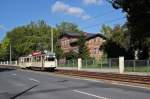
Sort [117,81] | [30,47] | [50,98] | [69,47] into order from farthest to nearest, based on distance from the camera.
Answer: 1. [30,47]
2. [69,47]
3. [117,81]
4. [50,98]

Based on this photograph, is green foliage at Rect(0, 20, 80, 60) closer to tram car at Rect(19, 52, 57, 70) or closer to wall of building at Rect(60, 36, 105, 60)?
wall of building at Rect(60, 36, 105, 60)

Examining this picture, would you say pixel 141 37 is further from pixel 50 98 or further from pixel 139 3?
pixel 50 98

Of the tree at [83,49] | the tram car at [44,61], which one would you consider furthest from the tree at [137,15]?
the tree at [83,49]

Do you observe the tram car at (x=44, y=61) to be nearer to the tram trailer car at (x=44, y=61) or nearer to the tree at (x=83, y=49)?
the tram trailer car at (x=44, y=61)

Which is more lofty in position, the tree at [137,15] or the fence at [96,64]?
the tree at [137,15]

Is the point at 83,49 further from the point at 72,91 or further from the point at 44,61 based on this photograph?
the point at 72,91

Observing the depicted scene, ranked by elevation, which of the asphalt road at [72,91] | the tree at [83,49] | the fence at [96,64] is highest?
the tree at [83,49]

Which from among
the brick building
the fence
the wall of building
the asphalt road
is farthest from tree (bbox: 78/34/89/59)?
the asphalt road

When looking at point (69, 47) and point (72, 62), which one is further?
point (69, 47)

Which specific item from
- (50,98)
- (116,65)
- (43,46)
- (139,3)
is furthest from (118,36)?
(50,98)

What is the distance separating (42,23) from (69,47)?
1661 inches

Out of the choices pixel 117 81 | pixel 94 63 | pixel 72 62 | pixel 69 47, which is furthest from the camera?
pixel 69 47

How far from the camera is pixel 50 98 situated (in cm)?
1770

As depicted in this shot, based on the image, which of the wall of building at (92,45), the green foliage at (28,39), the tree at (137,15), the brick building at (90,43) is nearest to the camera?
the tree at (137,15)
